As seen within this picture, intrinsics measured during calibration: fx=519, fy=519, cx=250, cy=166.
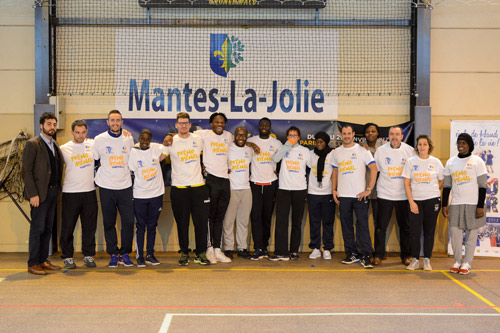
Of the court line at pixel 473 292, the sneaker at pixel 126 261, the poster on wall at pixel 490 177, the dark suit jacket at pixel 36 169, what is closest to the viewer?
the court line at pixel 473 292

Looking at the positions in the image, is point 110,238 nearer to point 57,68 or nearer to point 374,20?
point 57,68

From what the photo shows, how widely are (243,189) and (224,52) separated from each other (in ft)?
6.83

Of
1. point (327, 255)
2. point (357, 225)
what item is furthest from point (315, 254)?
point (357, 225)

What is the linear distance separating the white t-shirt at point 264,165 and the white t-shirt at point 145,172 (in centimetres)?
126

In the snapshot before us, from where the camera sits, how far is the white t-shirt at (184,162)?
6.28 meters

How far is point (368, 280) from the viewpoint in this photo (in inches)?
225

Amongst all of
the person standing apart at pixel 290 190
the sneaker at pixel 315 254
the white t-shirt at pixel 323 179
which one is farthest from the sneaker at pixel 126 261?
the white t-shirt at pixel 323 179

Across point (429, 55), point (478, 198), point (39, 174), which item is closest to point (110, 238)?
point (39, 174)

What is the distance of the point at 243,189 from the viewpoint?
21.8 feet

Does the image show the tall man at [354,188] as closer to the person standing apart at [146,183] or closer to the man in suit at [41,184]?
the person standing apart at [146,183]

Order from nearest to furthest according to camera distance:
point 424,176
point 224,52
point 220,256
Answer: point 424,176 < point 220,256 < point 224,52

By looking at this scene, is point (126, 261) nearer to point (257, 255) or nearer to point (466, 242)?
point (257, 255)

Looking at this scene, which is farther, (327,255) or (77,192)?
(327,255)

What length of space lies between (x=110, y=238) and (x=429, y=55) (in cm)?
493
